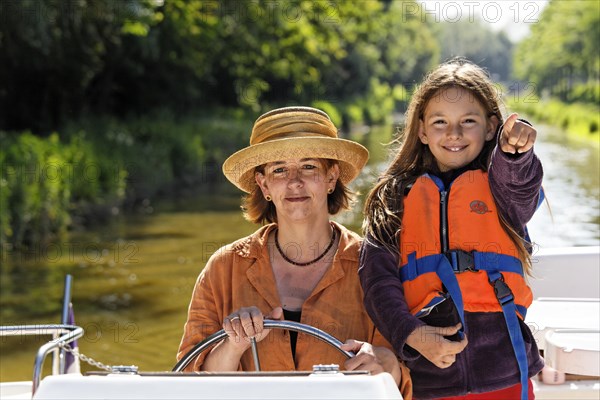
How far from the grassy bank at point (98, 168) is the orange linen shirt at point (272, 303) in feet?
28.0

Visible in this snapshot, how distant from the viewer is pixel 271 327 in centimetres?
247

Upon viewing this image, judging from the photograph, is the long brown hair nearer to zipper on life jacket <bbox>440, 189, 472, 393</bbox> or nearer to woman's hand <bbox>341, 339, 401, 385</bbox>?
zipper on life jacket <bbox>440, 189, 472, 393</bbox>

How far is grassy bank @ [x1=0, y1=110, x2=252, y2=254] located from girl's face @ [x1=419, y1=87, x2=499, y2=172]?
8.96 metres

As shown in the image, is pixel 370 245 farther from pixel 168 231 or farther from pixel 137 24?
pixel 137 24

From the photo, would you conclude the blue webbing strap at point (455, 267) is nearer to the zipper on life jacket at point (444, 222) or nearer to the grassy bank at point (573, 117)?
the zipper on life jacket at point (444, 222)

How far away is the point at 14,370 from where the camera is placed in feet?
24.0

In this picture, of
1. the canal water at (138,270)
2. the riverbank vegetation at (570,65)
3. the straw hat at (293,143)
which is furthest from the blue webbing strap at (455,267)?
the riverbank vegetation at (570,65)

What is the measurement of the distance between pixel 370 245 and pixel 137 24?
13713 mm

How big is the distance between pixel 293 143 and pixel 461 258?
0.59 meters

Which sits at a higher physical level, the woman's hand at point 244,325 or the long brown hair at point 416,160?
the long brown hair at point 416,160

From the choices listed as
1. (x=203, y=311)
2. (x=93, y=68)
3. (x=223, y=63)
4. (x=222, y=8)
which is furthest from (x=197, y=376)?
(x=223, y=63)

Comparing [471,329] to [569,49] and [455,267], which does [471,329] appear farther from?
[569,49]

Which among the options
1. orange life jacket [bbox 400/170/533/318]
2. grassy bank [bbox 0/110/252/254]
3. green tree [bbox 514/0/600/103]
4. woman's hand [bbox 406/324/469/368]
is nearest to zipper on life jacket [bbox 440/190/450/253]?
orange life jacket [bbox 400/170/533/318]

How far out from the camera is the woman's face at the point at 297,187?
2.78 m
